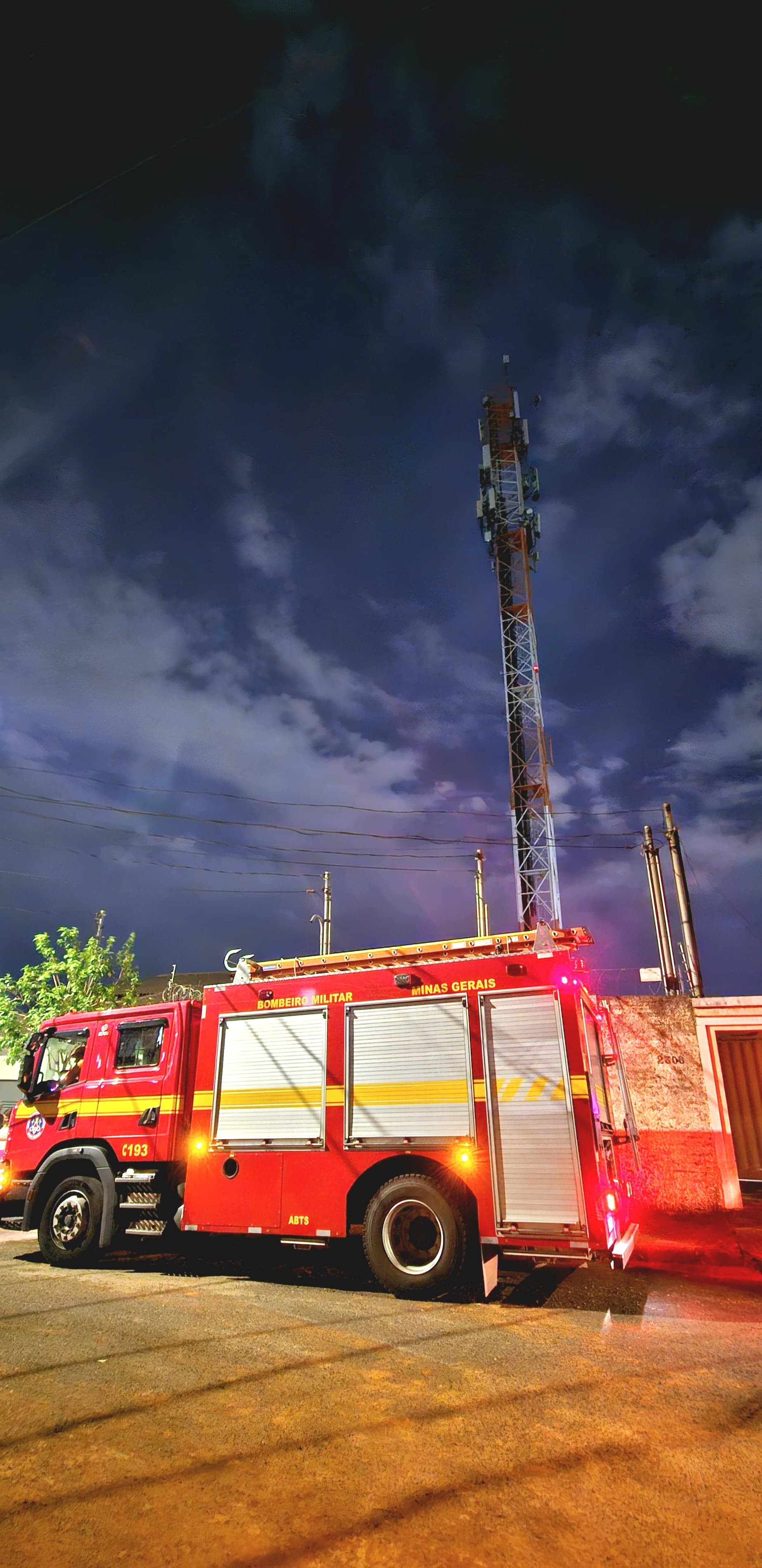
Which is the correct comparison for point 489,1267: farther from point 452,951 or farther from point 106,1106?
point 106,1106

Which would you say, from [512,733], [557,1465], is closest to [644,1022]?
[557,1465]

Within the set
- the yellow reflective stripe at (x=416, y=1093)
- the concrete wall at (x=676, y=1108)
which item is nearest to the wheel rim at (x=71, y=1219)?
the yellow reflective stripe at (x=416, y=1093)

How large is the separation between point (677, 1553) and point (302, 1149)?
17.6ft

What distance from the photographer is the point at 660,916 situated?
17.2 metres

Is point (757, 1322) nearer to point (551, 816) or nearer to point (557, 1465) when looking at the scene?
point (557, 1465)

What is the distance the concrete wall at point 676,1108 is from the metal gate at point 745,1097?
1.69 m

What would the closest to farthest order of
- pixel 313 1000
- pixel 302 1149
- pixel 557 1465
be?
pixel 557 1465 → pixel 302 1149 → pixel 313 1000

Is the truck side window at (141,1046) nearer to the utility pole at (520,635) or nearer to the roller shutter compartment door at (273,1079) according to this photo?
the roller shutter compartment door at (273,1079)

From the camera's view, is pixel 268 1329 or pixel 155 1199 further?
pixel 155 1199

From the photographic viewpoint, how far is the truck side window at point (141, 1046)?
360 inches

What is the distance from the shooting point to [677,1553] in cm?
289

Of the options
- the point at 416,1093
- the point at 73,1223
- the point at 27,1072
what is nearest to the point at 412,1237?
the point at 416,1093

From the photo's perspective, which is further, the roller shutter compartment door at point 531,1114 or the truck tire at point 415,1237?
the truck tire at point 415,1237

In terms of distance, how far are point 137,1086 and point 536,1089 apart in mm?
4875
